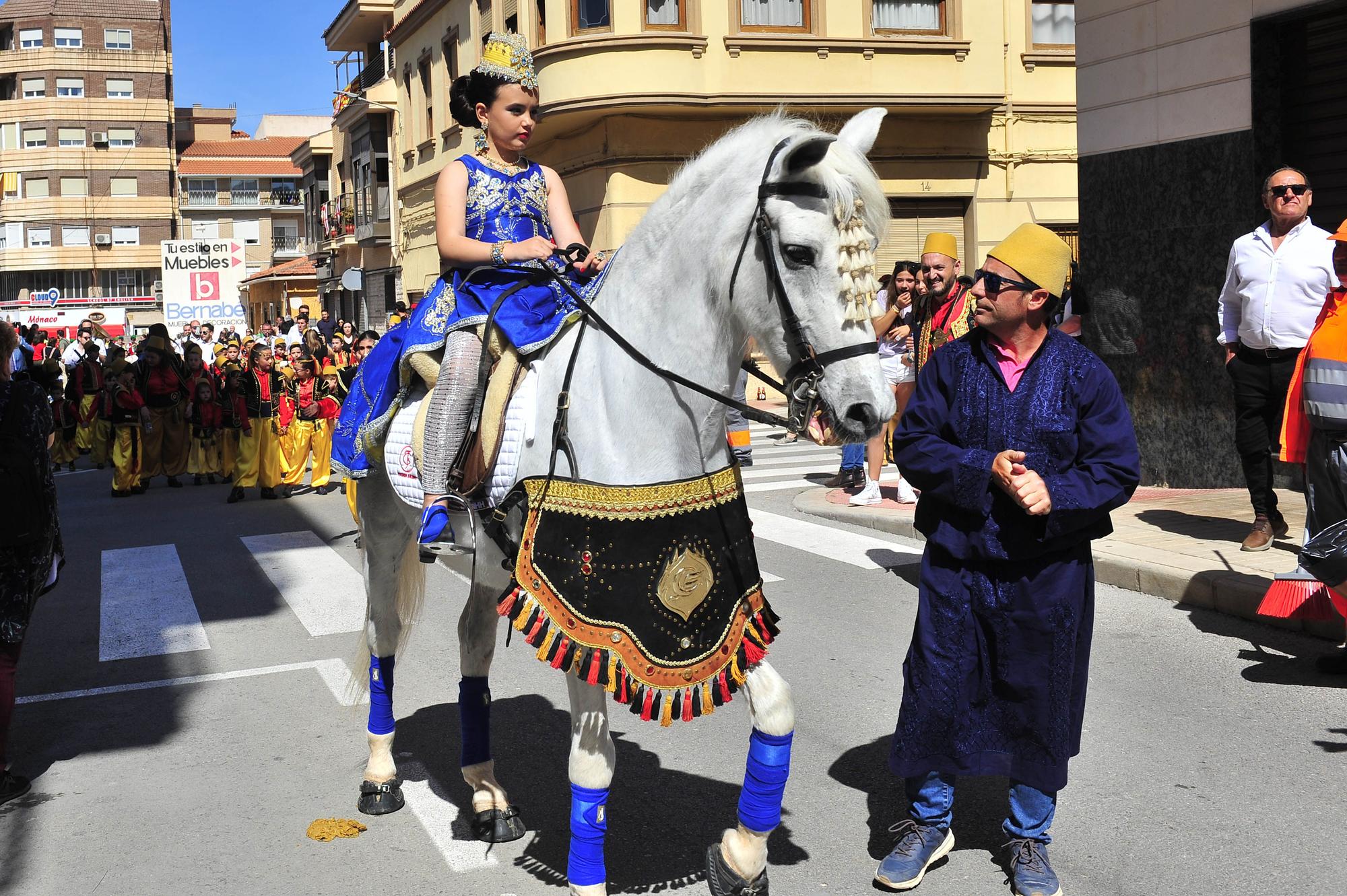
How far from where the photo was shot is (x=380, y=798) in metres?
4.86

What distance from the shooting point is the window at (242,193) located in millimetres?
94500

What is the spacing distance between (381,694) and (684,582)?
2029 mm

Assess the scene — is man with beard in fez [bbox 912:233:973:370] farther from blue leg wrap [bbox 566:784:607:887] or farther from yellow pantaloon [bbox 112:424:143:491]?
yellow pantaloon [bbox 112:424:143:491]

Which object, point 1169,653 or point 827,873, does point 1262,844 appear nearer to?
point 827,873

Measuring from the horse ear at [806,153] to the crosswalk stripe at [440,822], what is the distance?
2.60 metres

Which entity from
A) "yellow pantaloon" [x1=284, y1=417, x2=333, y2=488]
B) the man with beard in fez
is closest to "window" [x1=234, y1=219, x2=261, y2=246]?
"yellow pantaloon" [x1=284, y1=417, x2=333, y2=488]

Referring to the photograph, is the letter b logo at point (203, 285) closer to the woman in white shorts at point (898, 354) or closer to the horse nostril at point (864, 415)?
the woman in white shorts at point (898, 354)

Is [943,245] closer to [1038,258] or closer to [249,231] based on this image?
[1038,258]

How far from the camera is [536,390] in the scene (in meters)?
3.81

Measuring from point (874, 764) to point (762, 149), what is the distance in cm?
285

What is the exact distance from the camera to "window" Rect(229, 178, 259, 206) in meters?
94.5

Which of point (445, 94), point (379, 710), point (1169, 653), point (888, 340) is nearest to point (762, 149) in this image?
point (379, 710)

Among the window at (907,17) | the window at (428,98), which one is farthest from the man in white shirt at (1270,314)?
the window at (428,98)

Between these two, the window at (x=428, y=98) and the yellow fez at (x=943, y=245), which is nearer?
the yellow fez at (x=943, y=245)
